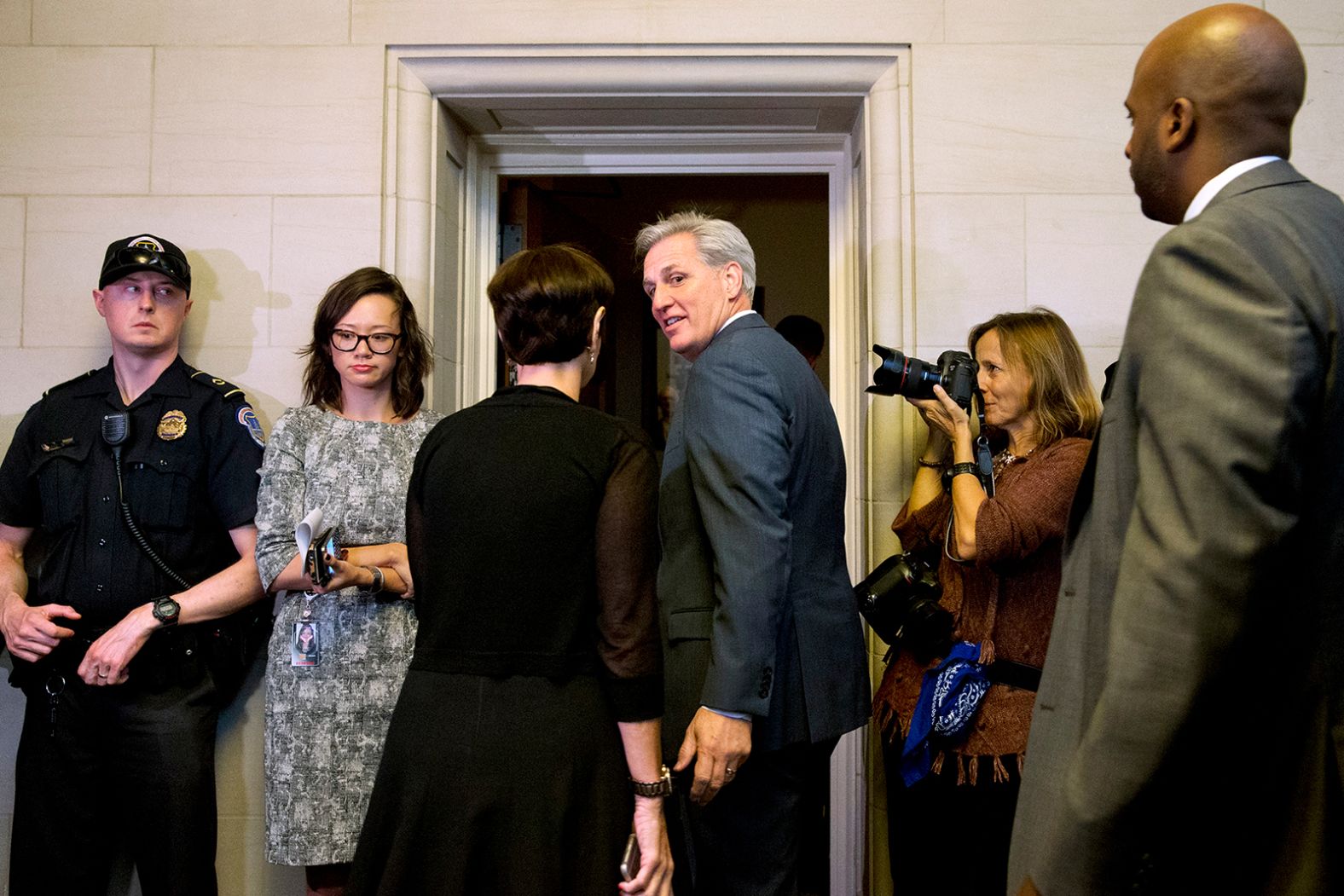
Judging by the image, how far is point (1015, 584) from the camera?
5.85 ft

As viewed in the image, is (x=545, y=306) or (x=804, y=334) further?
(x=804, y=334)

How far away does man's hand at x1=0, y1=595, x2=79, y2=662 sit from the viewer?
6.51 ft

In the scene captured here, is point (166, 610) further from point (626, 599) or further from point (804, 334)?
point (804, 334)

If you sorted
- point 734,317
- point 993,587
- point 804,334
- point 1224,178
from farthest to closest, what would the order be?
point 804,334, point 993,587, point 734,317, point 1224,178

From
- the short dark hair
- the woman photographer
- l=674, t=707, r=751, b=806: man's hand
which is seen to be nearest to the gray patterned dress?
l=674, t=707, r=751, b=806: man's hand

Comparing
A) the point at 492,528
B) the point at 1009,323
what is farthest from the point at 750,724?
the point at 1009,323

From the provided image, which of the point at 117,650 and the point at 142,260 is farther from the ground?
the point at 142,260

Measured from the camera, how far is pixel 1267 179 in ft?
2.99

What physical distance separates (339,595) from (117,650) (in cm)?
50

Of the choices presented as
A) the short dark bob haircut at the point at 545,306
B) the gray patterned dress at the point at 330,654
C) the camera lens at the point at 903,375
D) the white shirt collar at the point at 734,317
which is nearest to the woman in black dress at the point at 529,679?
the short dark bob haircut at the point at 545,306

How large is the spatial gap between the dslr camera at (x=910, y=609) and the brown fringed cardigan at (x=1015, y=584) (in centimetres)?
5

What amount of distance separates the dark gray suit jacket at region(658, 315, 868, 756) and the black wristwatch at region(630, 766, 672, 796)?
0.51 feet

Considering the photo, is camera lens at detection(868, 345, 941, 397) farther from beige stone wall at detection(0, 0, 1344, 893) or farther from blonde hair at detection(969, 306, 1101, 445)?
beige stone wall at detection(0, 0, 1344, 893)

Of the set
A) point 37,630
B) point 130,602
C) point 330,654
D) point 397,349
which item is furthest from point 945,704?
point 37,630
